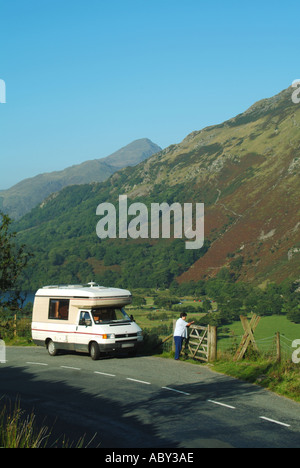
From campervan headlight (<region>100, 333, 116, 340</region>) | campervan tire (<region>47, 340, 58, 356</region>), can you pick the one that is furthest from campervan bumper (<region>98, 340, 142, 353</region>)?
campervan tire (<region>47, 340, 58, 356</region>)

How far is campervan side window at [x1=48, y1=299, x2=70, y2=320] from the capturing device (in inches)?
879

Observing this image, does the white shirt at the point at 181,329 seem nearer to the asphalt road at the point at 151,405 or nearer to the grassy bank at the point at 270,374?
the asphalt road at the point at 151,405

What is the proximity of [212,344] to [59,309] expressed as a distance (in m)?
6.80

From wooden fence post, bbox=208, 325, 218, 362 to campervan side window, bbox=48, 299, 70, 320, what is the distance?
242 inches

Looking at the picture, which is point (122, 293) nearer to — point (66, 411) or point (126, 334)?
point (126, 334)

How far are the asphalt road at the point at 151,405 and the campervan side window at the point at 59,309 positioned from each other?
2.52 m

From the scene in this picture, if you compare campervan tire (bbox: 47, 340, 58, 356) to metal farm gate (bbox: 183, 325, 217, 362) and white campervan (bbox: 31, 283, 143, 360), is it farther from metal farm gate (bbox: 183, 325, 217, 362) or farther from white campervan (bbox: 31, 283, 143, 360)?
metal farm gate (bbox: 183, 325, 217, 362)

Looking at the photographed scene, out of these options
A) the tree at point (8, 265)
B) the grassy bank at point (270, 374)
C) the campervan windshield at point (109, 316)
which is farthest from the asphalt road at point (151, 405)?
the tree at point (8, 265)

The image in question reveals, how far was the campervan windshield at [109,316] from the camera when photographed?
21453mm

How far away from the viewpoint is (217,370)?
1834 centimetres

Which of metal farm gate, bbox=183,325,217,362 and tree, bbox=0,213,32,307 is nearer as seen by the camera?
tree, bbox=0,213,32,307

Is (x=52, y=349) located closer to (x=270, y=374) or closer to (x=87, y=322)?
(x=87, y=322)
